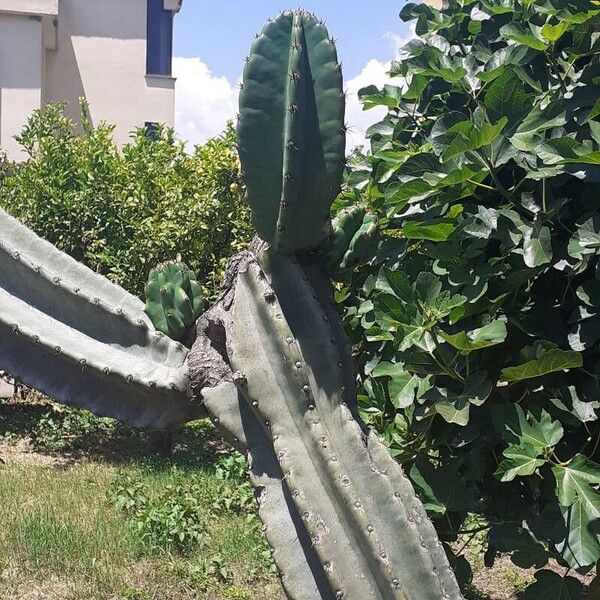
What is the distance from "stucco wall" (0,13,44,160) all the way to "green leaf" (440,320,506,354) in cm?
1318

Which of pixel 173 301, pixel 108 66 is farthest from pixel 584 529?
pixel 108 66

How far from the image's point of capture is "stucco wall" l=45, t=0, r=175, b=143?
50.7ft

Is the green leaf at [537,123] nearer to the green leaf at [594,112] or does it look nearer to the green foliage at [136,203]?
the green leaf at [594,112]

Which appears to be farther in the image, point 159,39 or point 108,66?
point 159,39

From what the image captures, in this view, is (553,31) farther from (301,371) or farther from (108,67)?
(108,67)

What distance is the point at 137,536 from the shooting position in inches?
187

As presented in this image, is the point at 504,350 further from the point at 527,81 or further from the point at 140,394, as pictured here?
the point at 140,394

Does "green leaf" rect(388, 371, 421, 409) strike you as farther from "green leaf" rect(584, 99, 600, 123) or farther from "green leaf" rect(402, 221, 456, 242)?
"green leaf" rect(584, 99, 600, 123)

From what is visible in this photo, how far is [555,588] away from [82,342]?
1683mm

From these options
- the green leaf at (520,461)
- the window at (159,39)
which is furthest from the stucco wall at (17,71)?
the green leaf at (520,461)

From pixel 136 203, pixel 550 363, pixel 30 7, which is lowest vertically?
pixel 136 203

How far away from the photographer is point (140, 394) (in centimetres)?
283

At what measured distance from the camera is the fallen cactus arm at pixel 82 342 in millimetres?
2785


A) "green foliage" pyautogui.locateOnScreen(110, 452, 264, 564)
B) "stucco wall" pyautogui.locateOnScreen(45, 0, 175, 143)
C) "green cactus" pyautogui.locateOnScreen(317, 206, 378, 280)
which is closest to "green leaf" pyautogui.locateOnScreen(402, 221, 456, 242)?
"green cactus" pyautogui.locateOnScreen(317, 206, 378, 280)
